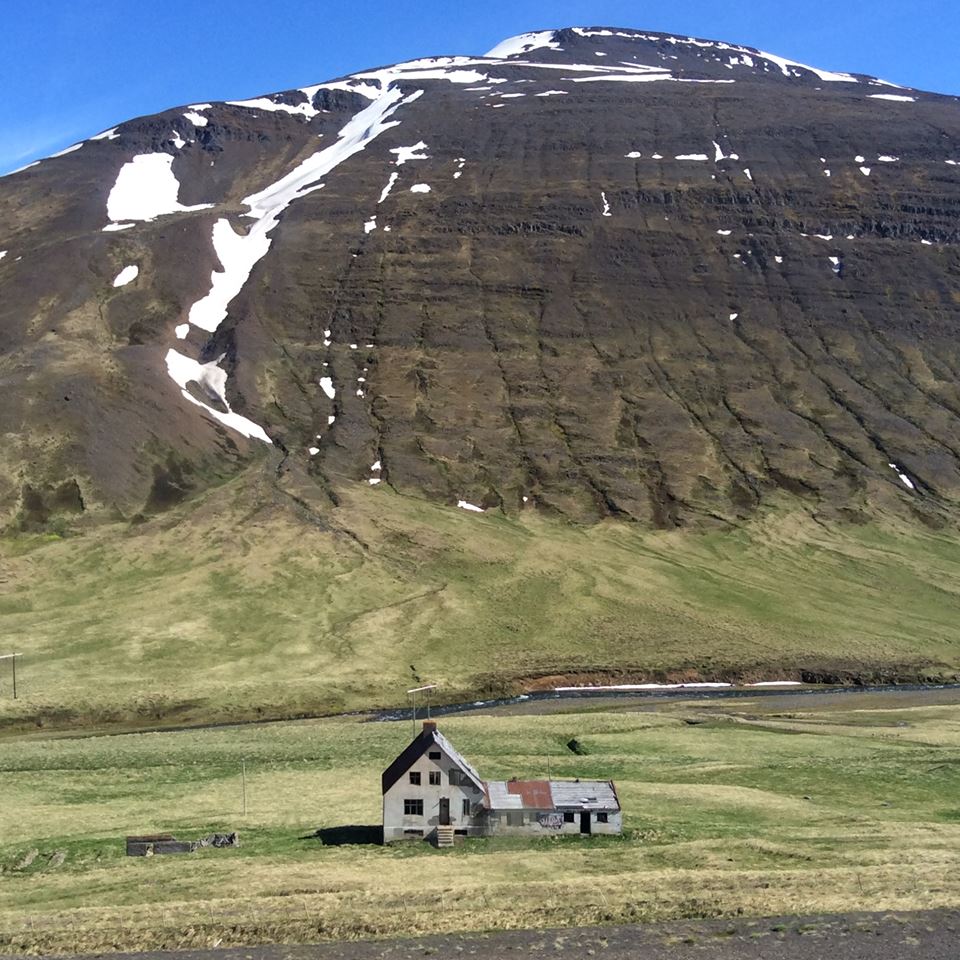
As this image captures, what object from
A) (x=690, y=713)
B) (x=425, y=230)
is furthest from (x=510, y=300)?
(x=690, y=713)

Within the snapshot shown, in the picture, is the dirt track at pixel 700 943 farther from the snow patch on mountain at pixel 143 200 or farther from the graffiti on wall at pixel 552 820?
the snow patch on mountain at pixel 143 200

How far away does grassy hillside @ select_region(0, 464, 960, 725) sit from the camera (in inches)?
3216

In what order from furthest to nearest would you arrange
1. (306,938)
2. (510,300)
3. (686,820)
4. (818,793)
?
1. (510,300)
2. (818,793)
3. (686,820)
4. (306,938)

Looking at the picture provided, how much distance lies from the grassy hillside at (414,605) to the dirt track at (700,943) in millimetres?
49650

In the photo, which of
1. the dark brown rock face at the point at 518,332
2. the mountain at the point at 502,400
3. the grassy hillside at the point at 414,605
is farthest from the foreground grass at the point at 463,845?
the dark brown rock face at the point at 518,332

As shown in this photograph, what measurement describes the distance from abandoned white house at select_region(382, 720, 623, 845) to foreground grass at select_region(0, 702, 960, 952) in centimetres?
102

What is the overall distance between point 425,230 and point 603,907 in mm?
154930

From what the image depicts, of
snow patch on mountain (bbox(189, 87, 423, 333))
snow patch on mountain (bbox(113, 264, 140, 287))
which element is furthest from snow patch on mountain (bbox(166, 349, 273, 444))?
snow patch on mountain (bbox(113, 264, 140, 287))

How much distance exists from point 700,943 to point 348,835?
1562 centimetres

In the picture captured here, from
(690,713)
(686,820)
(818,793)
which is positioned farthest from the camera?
(690,713)

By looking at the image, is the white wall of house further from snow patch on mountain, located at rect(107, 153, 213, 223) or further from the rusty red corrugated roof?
snow patch on mountain, located at rect(107, 153, 213, 223)

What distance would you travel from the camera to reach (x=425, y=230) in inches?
6865

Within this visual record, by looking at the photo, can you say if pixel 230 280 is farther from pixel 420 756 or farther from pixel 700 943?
pixel 700 943

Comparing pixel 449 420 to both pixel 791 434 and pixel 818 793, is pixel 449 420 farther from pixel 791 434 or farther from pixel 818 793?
pixel 818 793
